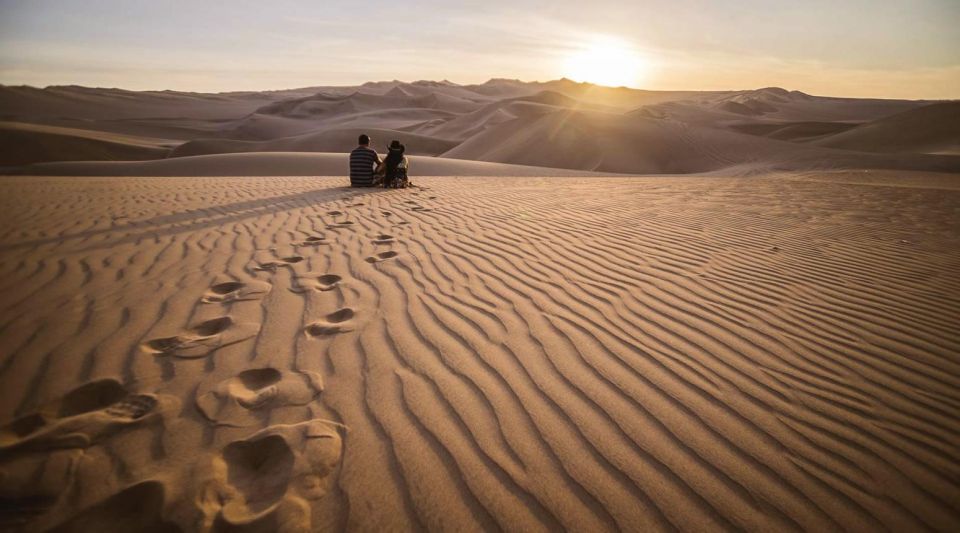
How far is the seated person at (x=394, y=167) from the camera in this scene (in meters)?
8.78

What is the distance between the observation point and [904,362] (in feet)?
7.52

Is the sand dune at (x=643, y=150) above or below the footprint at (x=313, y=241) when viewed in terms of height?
above

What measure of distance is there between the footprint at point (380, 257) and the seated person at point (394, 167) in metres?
5.24

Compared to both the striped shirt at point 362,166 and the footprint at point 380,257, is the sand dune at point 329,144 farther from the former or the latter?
the footprint at point 380,257

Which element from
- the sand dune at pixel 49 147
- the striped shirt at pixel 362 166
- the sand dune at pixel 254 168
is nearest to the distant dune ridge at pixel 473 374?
the striped shirt at pixel 362 166

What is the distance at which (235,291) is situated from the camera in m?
3.11

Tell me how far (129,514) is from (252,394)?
0.63m

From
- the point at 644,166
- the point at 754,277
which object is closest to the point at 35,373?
the point at 754,277

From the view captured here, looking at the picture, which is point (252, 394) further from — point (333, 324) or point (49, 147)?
point (49, 147)

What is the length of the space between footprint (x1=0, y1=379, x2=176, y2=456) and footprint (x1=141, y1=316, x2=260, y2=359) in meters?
0.32

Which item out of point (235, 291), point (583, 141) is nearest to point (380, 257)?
point (235, 291)

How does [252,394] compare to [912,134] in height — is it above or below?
below

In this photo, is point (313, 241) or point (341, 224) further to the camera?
point (341, 224)

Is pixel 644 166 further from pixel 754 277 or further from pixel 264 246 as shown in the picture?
pixel 264 246
